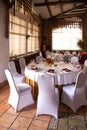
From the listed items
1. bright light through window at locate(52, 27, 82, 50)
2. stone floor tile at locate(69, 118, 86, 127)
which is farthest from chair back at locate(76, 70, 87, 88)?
bright light through window at locate(52, 27, 82, 50)

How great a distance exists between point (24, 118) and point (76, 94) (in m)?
1.14

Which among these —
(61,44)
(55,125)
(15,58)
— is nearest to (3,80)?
(15,58)

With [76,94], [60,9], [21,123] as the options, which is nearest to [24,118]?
[21,123]

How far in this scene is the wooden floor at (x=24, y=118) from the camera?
2.67 meters

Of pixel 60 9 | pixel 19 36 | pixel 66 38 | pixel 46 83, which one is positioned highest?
pixel 60 9

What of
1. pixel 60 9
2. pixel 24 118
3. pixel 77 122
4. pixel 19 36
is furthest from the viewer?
pixel 60 9

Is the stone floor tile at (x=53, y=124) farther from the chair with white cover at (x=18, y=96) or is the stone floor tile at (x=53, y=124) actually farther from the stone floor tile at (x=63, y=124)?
the chair with white cover at (x=18, y=96)

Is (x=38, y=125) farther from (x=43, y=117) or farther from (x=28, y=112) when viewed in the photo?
(x=28, y=112)

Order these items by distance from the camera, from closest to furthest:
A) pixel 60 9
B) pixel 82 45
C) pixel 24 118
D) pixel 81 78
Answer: pixel 24 118, pixel 81 78, pixel 60 9, pixel 82 45

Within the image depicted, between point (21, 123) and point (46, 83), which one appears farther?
point (46, 83)

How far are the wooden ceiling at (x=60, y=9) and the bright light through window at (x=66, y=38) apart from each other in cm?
81

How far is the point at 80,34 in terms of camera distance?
1041cm

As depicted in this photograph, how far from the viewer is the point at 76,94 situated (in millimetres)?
3295

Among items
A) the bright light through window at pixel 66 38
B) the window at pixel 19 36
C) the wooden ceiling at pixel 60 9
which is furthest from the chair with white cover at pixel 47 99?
the bright light through window at pixel 66 38
